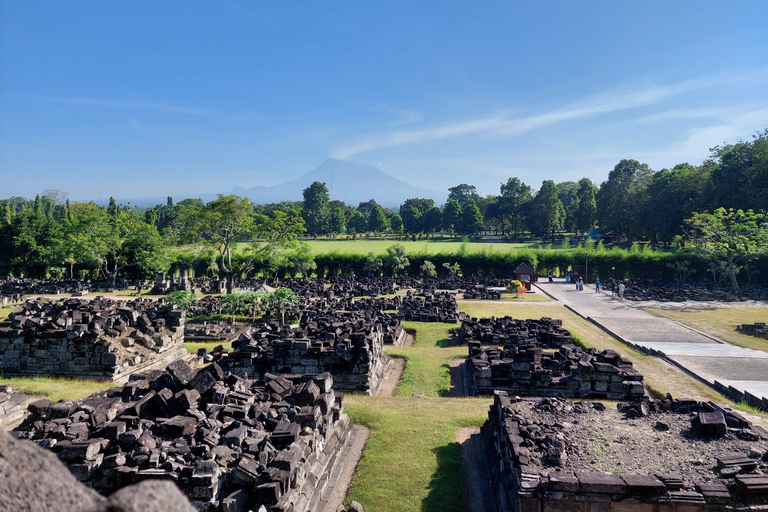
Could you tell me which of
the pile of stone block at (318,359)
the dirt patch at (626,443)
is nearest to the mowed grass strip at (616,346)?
the dirt patch at (626,443)

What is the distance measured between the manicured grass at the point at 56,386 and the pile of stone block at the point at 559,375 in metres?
11.7

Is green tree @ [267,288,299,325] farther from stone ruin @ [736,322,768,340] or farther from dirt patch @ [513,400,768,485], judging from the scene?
stone ruin @ [736,322,768,340]

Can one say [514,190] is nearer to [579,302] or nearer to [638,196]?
[638,196]

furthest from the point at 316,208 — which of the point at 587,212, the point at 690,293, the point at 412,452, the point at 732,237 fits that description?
the point at 412,452

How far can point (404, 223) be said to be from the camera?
103375 mm

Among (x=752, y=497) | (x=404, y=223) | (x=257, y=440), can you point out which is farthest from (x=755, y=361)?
(x=404, y=223)

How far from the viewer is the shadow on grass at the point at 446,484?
7762 millimetres

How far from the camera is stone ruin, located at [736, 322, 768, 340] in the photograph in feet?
64.5

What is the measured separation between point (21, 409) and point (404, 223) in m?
93.5

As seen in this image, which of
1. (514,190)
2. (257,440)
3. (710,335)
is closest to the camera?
(257,440)

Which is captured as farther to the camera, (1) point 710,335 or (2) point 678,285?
(2) point 678,285

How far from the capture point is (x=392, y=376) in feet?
51.2

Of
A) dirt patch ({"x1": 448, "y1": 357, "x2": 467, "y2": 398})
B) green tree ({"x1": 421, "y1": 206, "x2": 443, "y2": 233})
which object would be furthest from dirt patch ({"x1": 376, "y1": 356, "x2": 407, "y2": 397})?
green tree ({"x1": 421, "y1": 206, "x2": 443, "y2": 233})

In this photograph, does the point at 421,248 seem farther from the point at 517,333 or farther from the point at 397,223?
the point at 517,333
